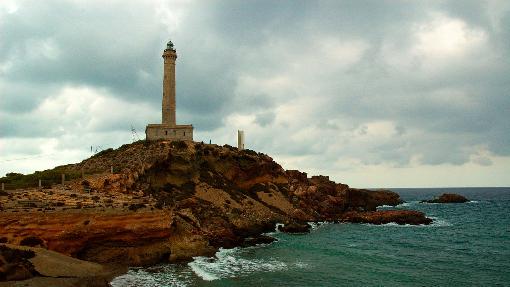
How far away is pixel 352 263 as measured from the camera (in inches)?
1490

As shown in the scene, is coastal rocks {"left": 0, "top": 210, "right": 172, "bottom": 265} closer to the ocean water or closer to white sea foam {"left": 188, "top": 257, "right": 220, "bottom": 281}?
the ocean water

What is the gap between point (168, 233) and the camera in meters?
37.3

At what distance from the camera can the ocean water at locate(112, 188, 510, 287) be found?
31.1 m

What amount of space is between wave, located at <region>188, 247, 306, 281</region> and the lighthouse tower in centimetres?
3927

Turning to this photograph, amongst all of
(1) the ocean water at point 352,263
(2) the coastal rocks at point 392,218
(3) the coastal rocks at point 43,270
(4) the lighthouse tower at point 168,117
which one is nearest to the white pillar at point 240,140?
(4) the lighthouse tower at point 168,117

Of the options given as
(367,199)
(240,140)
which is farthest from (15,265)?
(367,199)

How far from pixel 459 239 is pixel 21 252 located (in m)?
49.7

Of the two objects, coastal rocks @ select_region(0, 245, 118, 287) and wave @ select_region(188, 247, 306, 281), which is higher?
coastal rocks @ select_region(0, 245, 118, 287)

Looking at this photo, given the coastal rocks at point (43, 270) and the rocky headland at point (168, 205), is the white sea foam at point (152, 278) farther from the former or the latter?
the rocky headland at point (168, 205)

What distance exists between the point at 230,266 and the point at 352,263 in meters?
11.4

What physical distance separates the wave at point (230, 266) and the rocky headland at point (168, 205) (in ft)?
6.40

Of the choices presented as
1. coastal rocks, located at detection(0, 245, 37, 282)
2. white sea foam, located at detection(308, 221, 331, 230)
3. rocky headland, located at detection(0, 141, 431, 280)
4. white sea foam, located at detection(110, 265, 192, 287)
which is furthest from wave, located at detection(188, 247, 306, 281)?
white sea foam, located at detection(308, 221, 331, 230)

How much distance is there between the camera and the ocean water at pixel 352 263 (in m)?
31.1

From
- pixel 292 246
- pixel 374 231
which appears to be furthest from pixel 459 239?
pixel 292 246
